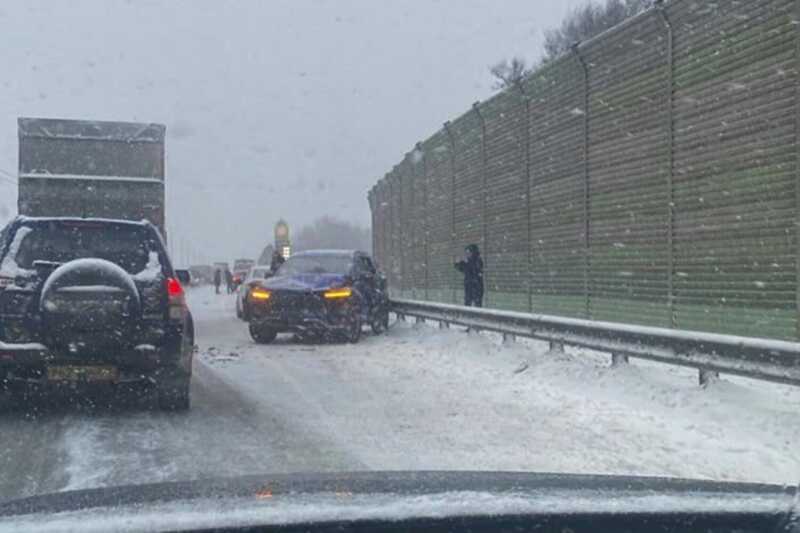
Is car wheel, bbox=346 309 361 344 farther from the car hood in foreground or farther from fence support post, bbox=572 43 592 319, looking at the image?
the car hood in foreground

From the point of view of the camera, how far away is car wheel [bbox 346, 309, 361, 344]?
1789 centimetres

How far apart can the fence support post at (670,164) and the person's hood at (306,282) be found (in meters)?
7.05

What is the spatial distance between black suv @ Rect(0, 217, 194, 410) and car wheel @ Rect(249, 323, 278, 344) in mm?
8871

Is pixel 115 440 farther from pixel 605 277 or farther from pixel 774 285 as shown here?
pixel 605 277

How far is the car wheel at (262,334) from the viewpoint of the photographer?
713 inches

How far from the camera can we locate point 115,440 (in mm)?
7980

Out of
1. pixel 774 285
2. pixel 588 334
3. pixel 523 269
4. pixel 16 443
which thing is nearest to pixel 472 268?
pixel 523 269

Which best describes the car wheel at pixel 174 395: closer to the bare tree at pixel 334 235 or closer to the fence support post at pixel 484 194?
the fence support post at pixel 484 194

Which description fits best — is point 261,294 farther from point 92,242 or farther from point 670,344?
point 670,344

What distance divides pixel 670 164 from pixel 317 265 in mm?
8739

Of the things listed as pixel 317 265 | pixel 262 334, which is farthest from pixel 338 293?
pixel 317 265

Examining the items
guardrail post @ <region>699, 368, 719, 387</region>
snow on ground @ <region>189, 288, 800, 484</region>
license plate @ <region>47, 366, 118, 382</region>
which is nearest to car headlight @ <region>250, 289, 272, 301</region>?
snow on ground @ <region>189, 288, 800, 484</region>

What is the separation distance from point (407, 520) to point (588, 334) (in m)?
9.82

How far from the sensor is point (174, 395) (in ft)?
30.5
